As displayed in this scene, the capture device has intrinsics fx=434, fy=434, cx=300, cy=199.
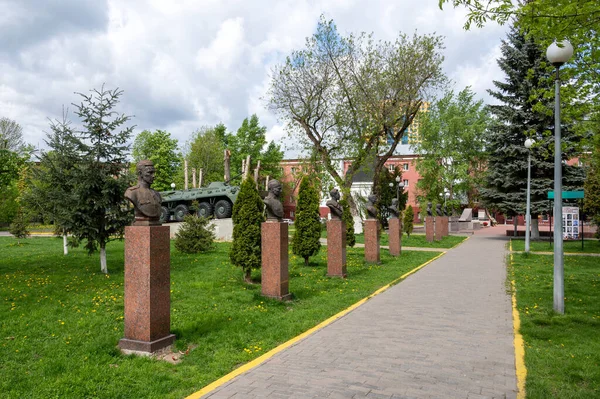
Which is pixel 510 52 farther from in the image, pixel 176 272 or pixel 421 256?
pixel 176 272

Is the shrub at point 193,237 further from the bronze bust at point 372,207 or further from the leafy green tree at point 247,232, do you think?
the leafy green tree at point 247,232

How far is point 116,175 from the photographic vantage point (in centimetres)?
1071

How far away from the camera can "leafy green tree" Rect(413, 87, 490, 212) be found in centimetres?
3907

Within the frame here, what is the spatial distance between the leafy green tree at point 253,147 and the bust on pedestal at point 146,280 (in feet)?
148

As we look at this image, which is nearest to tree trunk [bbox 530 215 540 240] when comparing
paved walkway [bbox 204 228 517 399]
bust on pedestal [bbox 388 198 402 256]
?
bust on pedestal [bbox 388 198 402 256]

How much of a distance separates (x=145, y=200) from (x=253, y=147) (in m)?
46.2

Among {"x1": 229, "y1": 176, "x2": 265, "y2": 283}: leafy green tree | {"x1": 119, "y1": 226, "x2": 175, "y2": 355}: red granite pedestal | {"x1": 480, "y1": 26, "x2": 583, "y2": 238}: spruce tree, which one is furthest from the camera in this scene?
{"x1": 480, "y1": 26, "x2": 583, "y2": 238}: spruce tree

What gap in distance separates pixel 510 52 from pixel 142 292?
28372mm

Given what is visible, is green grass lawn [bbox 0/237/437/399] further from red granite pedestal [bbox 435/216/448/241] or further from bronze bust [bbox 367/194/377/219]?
red granite pedestal [bbox 435/216/448/241]

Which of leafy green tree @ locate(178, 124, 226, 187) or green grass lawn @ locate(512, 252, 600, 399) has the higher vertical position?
leafy green tree @ locate(178, 124, 226, 187)

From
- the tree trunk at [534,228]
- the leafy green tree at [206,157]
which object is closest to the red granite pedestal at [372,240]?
the tree trunk at [534,228]

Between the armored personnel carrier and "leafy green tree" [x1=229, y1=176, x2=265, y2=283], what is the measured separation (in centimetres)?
1192

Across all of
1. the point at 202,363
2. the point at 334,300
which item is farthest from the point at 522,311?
the point at 202,363

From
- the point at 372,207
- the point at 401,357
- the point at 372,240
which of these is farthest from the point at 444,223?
the point at 401,357
